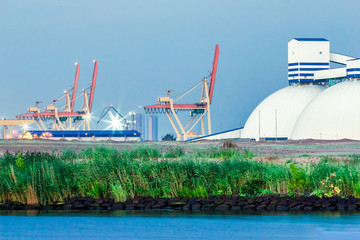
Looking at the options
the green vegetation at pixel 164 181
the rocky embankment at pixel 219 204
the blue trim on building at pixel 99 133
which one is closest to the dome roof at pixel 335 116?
the blue trim on building at pixel 99 133

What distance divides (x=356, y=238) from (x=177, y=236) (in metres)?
4.52

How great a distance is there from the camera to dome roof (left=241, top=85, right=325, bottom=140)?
3856 inches

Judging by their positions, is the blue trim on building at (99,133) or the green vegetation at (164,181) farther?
the blue trim on building at (99,133)

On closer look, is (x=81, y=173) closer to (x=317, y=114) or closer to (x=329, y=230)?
(x=329, y=230)

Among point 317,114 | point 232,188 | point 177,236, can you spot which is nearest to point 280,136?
point 317,114

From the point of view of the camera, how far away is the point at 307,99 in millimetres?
98125

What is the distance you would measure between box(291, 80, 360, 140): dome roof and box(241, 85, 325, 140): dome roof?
8.77 metres

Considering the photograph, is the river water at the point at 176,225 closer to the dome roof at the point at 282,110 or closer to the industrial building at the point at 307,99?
the industrial building at the point at 307,99

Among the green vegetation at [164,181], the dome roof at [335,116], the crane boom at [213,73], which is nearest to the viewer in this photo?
the green vegetation at [164,181]

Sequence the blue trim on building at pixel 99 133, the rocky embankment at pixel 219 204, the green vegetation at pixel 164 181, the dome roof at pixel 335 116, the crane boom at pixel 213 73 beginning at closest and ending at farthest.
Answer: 1. the rocky embankment at pixel 219 204
2. the green vegetation at pixel 164 181
3. the dome roof at pixel 335 116
4. the crane boom at pixel 213 73
5. the blue trim on building at pixel 99 133

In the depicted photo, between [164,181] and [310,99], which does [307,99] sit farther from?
[164,181]

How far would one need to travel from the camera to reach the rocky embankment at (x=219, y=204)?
2447 centimetres

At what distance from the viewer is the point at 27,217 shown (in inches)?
934

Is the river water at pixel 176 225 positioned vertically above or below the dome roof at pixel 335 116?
below
